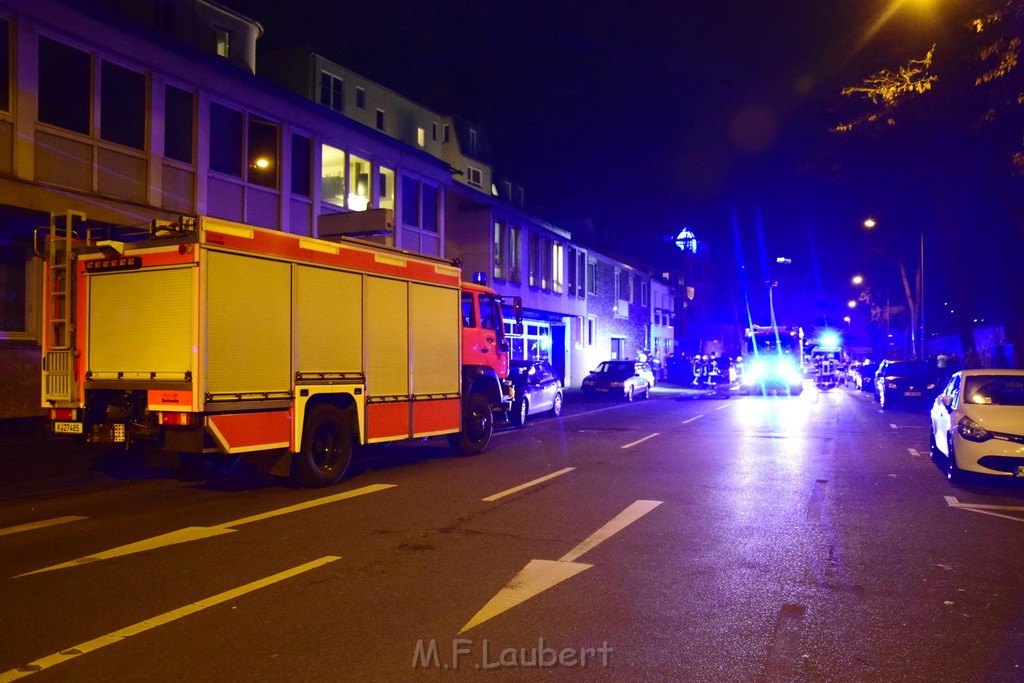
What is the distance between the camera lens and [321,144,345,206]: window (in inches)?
885

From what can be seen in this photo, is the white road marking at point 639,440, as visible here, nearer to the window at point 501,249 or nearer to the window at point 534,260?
the window at point 501,249

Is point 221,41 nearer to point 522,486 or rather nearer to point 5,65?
point 5,65

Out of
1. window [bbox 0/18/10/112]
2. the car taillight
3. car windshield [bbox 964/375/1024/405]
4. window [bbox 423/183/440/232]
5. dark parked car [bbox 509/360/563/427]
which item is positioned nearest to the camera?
the car taillight

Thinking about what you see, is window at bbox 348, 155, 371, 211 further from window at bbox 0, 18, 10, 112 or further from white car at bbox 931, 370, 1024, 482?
white car at bbox 931, 370, 1024, 482

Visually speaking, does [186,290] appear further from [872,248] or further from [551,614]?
[872,248]

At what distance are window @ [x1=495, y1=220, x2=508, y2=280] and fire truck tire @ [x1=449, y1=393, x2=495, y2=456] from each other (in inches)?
720

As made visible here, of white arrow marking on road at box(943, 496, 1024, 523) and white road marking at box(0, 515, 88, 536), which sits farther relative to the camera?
white arrow marking on road at box(943, 496, 1024, 523)

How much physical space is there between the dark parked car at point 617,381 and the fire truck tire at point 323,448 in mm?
21418

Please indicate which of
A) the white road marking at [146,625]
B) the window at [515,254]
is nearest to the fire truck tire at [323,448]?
the white road marking at [146,625]

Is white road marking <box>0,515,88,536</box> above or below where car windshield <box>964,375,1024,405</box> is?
below

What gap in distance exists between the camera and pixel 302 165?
2138cm

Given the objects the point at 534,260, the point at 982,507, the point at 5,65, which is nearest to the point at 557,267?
the point at 534,260

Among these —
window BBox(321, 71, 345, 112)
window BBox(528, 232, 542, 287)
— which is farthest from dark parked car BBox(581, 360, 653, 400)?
window BBox(321, 71, 345, 112)

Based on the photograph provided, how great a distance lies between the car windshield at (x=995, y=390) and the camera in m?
10.9
